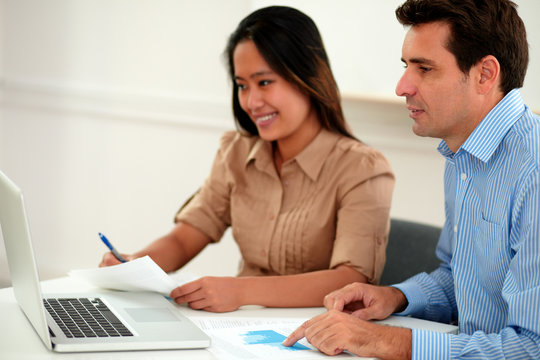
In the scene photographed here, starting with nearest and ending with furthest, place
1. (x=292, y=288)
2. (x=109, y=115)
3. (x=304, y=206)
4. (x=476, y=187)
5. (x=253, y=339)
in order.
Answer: (x=253, y=339) < (x=476, y=187) < (x=292, y=288) < (x=304, y=206) < (x=109, y=115)

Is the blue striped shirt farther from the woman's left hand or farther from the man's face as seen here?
the woman's left hand

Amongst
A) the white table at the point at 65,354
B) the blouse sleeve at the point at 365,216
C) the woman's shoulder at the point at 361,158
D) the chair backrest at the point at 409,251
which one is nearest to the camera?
the white table at the point at 65,354

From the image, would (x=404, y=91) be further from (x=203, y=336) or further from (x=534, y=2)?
(x=534, y=2)

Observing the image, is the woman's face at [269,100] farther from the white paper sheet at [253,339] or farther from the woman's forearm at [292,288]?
the white paper sheet at [253,339]

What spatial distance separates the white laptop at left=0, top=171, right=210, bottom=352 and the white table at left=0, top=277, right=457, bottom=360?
1 cm

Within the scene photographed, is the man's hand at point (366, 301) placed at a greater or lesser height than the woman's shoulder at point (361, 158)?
lesser

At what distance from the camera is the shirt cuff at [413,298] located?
1500 mm

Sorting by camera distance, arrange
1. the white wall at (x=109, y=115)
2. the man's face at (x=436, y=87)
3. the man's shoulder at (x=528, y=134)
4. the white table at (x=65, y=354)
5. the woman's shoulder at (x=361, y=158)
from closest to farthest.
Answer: the white table at (x=65, y=354) < the man's shoulder at (x=528, y=134) < the man's face at (x=436, y=87) < the woman's shoulder at (x=361, y=158) < the white wall at (x=109, y=115)

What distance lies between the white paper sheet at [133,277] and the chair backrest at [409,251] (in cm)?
72

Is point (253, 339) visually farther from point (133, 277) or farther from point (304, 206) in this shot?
point (304, 206)

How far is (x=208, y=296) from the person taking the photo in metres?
1.43

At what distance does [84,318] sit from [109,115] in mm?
2414

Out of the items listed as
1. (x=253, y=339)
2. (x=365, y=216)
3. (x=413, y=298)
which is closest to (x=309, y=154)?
(x=365, y=216)

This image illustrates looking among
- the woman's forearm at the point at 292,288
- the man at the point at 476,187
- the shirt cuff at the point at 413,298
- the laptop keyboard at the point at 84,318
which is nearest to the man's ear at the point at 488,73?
the man at the point at 476,187
